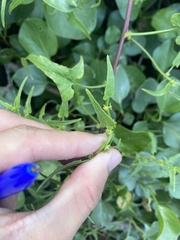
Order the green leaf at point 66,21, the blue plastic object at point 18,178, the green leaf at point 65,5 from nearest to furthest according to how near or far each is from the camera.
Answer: the blue plastic object at point 18,178
the green leaf at point 65,5
the green leaf at point 66,21

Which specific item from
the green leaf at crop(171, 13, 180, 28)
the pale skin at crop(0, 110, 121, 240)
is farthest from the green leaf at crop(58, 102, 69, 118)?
the green leaf at crop(171, 13, 180, 28)

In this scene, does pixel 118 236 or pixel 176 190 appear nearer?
pixel 176 190

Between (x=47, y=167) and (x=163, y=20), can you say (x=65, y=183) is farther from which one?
(x=163, y=20)

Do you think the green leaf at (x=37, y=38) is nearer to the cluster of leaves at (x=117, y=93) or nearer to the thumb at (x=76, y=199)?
the cluster of leaves at (x=117, y=93)

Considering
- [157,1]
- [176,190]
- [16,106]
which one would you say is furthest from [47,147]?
[157,1]

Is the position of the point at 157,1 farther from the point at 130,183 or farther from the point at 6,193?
the point at 6,193

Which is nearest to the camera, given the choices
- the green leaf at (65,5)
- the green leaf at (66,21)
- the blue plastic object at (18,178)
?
the blue plastic object at (18,178)

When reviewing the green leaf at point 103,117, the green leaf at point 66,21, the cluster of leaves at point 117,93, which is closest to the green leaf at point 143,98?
the cluster of leaves at point 117,93
